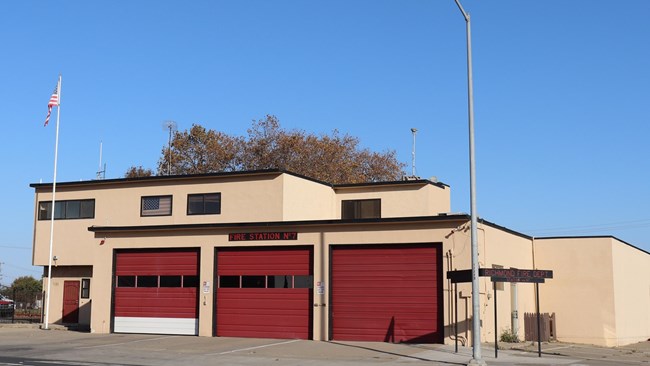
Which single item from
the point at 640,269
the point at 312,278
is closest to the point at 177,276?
the point at 312,278

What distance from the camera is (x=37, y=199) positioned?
40656mm

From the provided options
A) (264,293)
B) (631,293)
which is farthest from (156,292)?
(631,293)

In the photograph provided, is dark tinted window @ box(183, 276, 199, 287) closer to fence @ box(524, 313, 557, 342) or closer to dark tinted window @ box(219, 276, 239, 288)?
dark tinted window @ box(219, 276, 239, 288)

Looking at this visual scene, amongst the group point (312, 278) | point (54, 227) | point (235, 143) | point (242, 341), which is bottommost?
point (242, 341)

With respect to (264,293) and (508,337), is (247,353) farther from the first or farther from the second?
(508,337)

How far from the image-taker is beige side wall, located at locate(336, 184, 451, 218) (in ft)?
117

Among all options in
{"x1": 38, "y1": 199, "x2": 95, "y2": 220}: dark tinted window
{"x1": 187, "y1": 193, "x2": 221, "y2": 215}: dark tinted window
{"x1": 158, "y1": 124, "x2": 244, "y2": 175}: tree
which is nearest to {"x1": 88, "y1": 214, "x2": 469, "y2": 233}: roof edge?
{"x1": 187, "y1": 193, "x2": 221, "y2": 215}: dark tinted window

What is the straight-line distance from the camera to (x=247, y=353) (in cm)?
2323

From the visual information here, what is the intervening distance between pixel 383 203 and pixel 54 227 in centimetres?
1778

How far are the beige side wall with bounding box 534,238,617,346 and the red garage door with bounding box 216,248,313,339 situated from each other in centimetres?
1181

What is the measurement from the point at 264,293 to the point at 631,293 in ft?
60.7

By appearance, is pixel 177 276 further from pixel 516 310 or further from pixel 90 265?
pixel 516 310

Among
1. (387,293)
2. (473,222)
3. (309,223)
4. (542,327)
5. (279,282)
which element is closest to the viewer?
(473,222)

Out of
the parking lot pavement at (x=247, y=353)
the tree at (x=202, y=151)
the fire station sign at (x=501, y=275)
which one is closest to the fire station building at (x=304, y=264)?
the parking lot pavement at (x=247, y=353)
